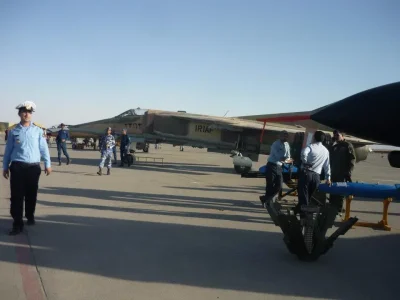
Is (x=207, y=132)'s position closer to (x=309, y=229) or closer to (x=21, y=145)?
(x=21, y=145)

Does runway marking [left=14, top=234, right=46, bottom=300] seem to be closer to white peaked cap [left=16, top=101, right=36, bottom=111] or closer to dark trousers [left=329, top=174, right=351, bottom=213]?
white peaked cap [left=16, top=101, right=36, bottom=111]

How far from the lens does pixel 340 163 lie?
6.95 m

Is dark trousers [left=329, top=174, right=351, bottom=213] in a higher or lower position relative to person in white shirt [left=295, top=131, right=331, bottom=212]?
lower

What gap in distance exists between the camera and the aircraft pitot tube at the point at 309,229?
13.6 ft

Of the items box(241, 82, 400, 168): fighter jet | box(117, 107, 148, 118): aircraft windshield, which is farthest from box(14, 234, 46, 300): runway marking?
box(117, 107, 148, 118): aircraft windshield

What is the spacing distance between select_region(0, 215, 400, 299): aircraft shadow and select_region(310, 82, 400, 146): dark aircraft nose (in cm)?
153

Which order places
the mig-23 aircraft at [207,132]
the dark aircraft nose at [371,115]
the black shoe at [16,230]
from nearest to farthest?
the dark aircraft nose at [371,115]
the black shoe at [16,230]
the mig-23 aircraft at [207,132]

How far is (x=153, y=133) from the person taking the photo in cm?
1688

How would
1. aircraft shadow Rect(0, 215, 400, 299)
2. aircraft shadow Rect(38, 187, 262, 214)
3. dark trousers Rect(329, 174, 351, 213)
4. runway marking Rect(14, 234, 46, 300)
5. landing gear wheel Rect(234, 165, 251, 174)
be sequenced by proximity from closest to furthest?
runway marking Rect(14, 234, 46, 300)
aircraft shadow Rect(0, 215, 400, 299)
dark trousers Rect(329, 174, 351, 213)
aircraft shadow Rect(38, 187, 262, 214)
landing gear wheel Rect(234, 165, 251, 174)

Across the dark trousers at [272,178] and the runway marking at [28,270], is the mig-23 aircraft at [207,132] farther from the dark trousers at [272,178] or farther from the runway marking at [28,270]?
the runway marking at [28,270]

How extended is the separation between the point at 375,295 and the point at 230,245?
187 cm

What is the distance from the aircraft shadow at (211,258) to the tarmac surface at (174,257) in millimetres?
11

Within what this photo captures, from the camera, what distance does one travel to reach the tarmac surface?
10.8ft

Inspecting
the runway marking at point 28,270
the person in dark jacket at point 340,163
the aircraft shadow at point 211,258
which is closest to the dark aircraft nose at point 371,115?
the aircraft shadow at point 211,258
